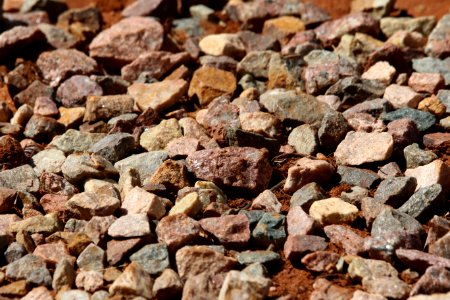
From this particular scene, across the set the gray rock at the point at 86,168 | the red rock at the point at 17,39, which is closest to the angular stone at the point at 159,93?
the gray rock at the point at 86,168

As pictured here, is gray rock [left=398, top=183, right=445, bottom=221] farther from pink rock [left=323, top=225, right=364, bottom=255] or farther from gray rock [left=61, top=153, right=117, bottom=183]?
gray rock [left=61, top=153, right=117, bottom=183]

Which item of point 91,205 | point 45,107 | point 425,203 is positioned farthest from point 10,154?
point 425,203

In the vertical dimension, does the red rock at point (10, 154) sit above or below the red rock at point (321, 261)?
below

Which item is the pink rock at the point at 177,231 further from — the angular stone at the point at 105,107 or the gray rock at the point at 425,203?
the angular stone at the point at 105,107

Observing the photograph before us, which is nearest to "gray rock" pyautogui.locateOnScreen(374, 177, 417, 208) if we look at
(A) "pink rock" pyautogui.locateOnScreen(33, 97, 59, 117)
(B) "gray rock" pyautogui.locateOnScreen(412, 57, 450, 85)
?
(B) "gray rock" pyautogui.locateOnScreen(412, 57, 450, 85)

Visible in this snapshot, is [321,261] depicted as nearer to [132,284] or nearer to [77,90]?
[132,284]
